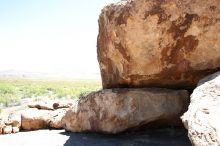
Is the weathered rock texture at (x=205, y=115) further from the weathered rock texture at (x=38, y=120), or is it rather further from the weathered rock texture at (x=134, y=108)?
the weathered rock texture at (x=38, y=120)

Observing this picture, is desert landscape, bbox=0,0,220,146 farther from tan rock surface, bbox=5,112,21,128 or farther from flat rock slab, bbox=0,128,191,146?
tan rock surface, bbox=5,112,21,128

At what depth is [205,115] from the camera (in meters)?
4.54

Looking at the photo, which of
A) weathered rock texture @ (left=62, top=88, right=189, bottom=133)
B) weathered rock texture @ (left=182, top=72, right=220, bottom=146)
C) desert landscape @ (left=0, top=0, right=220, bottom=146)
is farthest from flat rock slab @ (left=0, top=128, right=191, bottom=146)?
weathered rock texture @ (left=182, top=72, right=220, bottom=146)

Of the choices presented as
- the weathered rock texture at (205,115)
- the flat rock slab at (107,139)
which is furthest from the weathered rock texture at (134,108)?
the weathered rock texture at (205,115)

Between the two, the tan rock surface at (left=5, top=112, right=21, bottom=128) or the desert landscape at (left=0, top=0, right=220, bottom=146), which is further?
the tan rock surface at (left=5, top=112, right=21, bottom=128)

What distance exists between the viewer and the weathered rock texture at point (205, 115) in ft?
13.1

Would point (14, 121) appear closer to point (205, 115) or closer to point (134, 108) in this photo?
point (134, 108)

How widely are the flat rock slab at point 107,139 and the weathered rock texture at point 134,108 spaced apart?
25 centimetres

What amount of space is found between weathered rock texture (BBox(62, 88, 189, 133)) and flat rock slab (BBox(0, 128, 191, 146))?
25cm

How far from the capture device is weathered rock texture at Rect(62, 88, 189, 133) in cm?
748

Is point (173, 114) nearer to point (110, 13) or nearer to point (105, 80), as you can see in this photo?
point (105, 80)

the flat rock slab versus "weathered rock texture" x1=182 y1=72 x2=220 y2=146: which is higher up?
"weathered rock texture" x1=182 y1=72 x2=220 y2=146

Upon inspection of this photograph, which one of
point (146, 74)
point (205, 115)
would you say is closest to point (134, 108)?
point (146, 74)

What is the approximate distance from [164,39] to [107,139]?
251 cm
